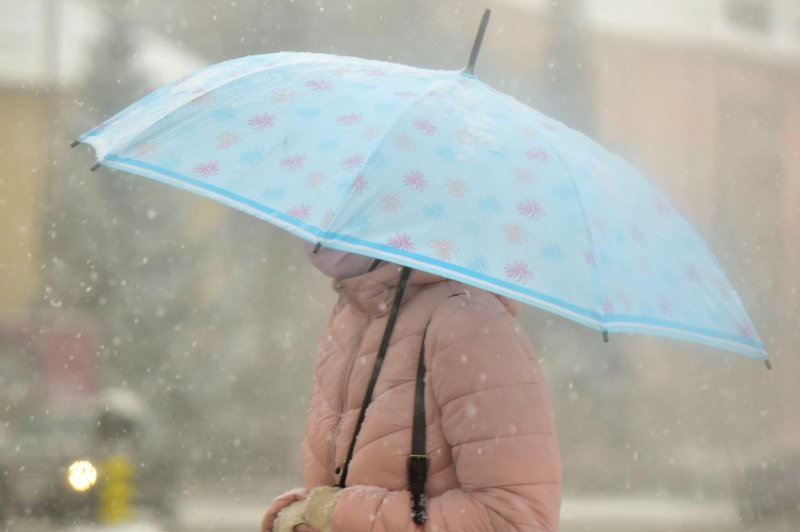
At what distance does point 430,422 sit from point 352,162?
1.81 feet

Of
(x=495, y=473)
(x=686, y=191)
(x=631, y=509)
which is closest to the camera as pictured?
(x=495, y=473)

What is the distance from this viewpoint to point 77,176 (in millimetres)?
15078

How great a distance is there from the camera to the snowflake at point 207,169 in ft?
9.27

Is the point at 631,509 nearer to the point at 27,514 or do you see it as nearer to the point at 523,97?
the point at 523,97

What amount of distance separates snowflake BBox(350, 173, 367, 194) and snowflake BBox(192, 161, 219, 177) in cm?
31

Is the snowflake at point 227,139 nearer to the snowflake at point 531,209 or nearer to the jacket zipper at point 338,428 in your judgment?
the jacket zipper at point 338,428

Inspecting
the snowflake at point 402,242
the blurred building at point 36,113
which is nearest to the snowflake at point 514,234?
the snowflake at point 402,242

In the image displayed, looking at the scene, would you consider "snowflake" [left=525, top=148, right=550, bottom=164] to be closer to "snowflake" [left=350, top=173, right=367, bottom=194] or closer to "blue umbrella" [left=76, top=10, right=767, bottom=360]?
"blue umbrella" [left=76, top=10, right=767, bottom=360]

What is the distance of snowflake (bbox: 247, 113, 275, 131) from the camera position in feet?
9.62

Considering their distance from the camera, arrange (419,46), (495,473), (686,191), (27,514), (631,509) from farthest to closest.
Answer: (419,46), (686,191), (631,509), (27,514), (495,473)

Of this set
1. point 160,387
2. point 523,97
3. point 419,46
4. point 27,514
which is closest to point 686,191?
point 523,97

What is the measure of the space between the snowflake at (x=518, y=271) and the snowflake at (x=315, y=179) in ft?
1.37

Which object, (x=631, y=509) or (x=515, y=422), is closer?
(x=515, y=422)

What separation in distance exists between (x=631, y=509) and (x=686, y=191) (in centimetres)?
358
